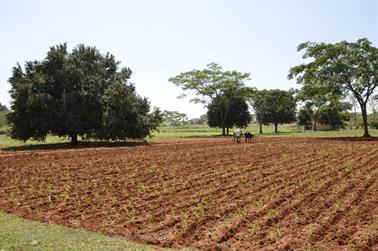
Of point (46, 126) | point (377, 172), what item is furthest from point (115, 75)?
point (377, 172)

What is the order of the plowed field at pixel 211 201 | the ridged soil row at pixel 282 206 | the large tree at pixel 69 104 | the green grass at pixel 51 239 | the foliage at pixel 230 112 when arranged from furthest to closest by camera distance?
the foliage at pixel 230 112
the large tree at pixel 69 104
the ridged soil row at pixel 282 206
the plowed field at pixel 211 201
the green grass at pixel 51 239

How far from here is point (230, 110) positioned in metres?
79.6

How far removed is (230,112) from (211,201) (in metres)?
67.7

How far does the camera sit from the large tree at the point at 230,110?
7581cm

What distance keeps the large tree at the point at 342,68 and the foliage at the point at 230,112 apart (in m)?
25.9

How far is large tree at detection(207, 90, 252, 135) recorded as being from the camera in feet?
249

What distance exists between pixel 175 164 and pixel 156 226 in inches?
464

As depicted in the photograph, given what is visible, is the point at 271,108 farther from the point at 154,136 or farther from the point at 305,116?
the point at 154,136

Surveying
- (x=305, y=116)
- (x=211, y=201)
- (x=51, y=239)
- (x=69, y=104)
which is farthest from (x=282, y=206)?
(x=305, y=116)

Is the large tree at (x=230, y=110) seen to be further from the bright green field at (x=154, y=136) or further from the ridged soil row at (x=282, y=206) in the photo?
the ridged soil row at (x=282, y=206)

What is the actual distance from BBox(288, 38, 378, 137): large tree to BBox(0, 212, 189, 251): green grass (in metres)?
44.2

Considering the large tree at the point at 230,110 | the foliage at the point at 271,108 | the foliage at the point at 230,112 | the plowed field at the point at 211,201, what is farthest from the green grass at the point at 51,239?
the foliage at the point at 271,108

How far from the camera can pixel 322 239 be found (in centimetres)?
859

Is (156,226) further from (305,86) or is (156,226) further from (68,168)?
(305,86)
